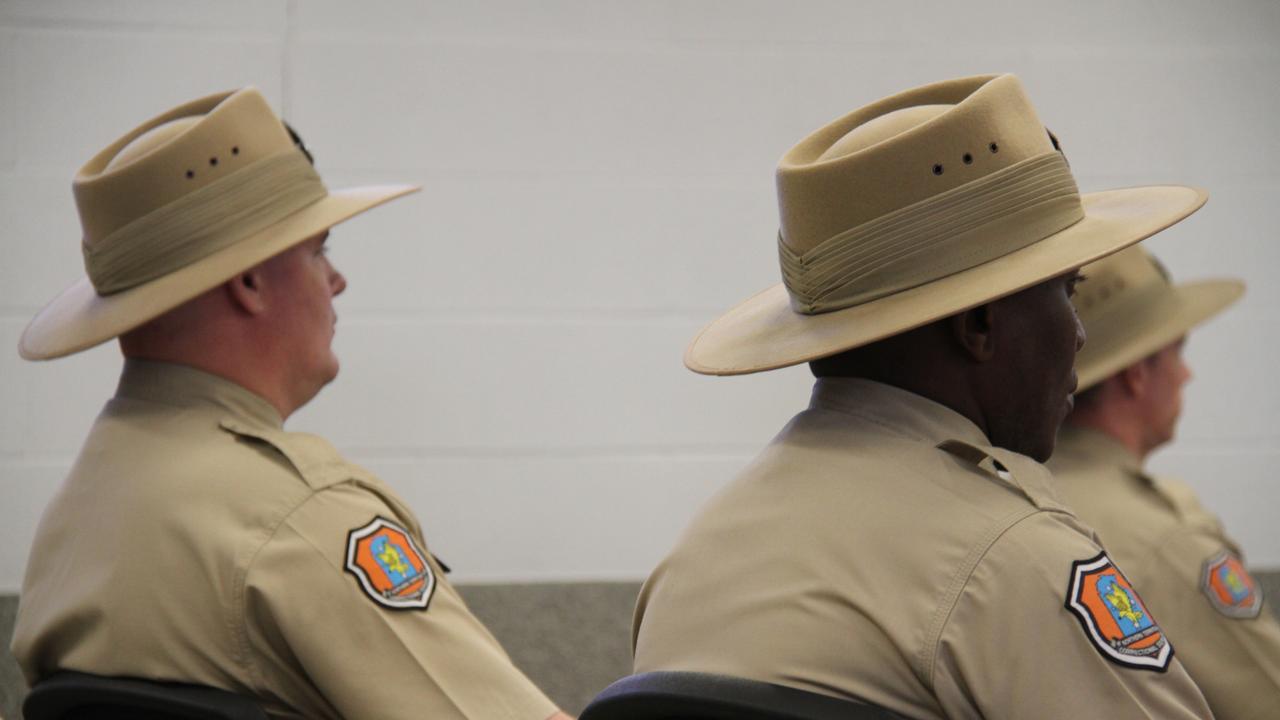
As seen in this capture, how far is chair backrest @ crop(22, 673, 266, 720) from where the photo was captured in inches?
45.7

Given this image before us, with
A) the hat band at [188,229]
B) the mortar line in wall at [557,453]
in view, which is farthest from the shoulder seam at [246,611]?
the mortar line in wall at [557,453]

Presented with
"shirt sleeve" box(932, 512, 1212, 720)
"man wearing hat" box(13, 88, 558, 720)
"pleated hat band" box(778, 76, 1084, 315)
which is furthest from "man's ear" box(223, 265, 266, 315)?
"shirt sleeve" box(932, 512, 1212, 720)

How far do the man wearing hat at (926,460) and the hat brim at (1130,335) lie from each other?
0.75 m

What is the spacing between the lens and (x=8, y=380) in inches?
107

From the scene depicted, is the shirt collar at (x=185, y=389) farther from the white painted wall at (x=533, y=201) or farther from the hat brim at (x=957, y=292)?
the white painted wall at (x=533, y=201)

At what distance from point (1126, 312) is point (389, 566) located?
1172 mm

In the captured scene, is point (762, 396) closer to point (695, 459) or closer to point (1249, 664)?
point (695, 459)

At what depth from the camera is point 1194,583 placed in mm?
1654

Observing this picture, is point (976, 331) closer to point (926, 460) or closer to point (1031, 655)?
point (926, 460)

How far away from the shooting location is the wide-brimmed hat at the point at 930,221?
1.04 metres

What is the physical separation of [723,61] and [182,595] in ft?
6.34

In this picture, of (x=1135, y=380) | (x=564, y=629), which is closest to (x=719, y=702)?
(x=1135, y=380)

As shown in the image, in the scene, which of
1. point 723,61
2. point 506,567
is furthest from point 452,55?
point 506,567

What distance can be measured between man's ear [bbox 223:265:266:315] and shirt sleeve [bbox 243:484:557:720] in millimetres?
284
